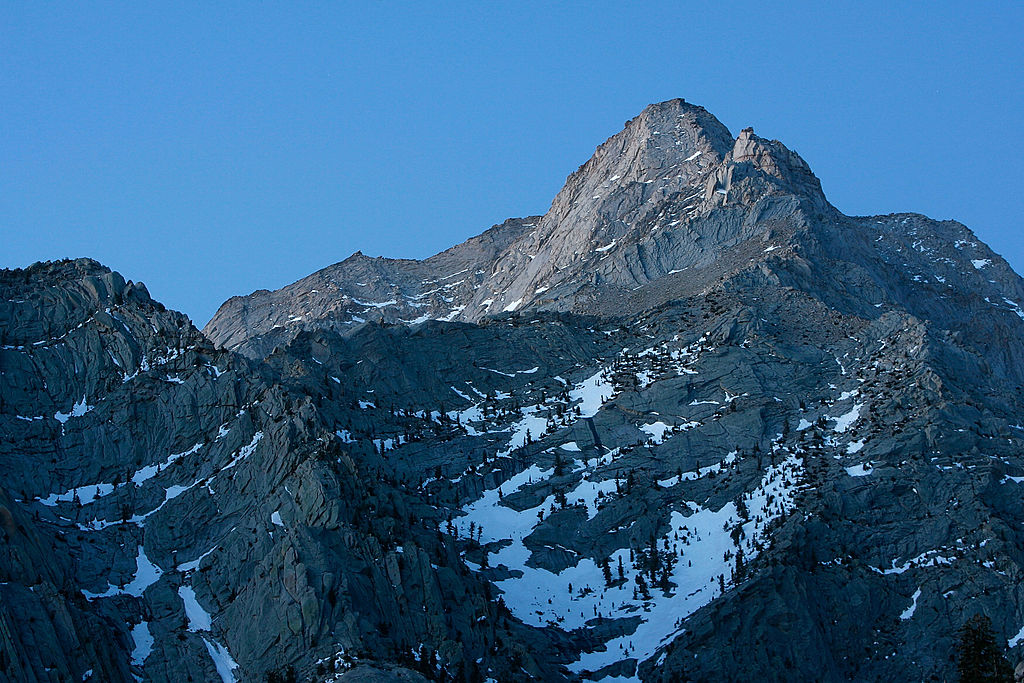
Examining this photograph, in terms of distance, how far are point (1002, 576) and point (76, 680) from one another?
65.3 metres

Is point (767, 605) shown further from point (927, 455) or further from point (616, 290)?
point (616, 290)

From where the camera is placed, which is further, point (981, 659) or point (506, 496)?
point (506, 496)

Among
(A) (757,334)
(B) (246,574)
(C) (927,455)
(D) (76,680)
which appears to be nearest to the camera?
(D) (76,680)

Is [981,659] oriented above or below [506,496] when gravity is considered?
below

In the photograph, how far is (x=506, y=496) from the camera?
148 meters

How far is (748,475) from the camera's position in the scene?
14338 centimetres

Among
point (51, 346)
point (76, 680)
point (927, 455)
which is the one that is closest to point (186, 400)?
point (51, 346)

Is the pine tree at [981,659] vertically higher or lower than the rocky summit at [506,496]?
lower

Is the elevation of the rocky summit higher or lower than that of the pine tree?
higher

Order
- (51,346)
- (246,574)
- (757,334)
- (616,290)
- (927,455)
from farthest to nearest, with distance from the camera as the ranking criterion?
(616,290) → (757,334) → (51,346) → (927,455) → (246,574)

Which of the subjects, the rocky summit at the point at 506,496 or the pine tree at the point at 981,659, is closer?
the pine tree at the point at 981,659

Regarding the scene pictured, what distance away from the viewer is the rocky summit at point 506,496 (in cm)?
12031

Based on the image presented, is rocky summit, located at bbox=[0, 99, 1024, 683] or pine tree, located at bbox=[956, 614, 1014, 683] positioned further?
rocky summit, located at bbox=[0, 99, 1024, 683]

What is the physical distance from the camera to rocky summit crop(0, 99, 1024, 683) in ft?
395
